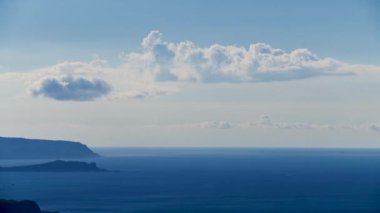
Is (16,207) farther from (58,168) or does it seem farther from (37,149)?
(37,149)

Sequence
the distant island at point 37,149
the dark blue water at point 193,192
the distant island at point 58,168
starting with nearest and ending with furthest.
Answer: the dark blue water at point 193,192, the distant island at point 58,168, the distant island at point 37,149

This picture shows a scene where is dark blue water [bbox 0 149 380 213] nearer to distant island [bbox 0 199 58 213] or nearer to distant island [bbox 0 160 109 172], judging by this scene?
distant island [bbox 0 160 109 172]

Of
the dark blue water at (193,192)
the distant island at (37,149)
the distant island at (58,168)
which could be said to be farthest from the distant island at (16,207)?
the distant island at (37,149)

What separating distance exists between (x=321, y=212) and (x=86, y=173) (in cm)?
6163

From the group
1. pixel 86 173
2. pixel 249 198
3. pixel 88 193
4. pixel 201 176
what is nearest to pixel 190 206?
pixel 249 198

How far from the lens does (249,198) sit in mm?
71750

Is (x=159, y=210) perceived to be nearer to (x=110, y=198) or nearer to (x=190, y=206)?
(x=190, y=206)

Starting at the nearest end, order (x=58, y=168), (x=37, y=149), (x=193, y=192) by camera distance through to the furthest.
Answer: (x=193, y=192)
(x=58, y=168)
(x=37, y=149)

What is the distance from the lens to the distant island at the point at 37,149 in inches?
6900

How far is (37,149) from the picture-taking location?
18150cm

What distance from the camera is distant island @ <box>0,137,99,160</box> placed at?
17525 cm

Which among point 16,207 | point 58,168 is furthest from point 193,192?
point 58,168

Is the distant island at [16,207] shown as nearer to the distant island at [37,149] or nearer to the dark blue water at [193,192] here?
the dark blue water at [193,192]

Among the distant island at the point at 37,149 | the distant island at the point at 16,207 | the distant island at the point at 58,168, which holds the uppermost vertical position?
the distant island at the point at 37,149
